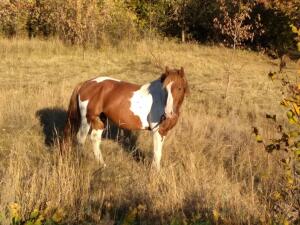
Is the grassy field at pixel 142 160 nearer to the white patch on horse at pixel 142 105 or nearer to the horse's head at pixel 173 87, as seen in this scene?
the white patch on horse at pixel 142 105

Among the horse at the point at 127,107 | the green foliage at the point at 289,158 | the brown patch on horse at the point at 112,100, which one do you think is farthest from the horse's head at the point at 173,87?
the green foliage at the point at 289,158

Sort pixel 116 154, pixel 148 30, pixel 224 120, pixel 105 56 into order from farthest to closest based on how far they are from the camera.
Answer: pixel 148 30
pixel 105 56
pixel 224 120
pixel 116 154

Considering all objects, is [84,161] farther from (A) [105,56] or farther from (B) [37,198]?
(A) [105,56]

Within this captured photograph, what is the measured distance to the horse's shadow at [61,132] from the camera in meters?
7.16

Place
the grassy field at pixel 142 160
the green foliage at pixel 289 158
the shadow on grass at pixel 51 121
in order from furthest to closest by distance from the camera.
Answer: the shadow on grass at pixel 51 121
the grassy field at pixel 142 160
the green foliage at pixel 289 158

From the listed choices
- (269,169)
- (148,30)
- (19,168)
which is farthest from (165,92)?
(148,30)

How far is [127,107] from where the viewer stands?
6641 mm

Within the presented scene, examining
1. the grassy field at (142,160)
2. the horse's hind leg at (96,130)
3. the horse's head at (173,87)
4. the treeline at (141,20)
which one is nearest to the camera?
the grassy field at (142,160)

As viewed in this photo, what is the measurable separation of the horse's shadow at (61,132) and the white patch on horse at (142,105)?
1.48 feet

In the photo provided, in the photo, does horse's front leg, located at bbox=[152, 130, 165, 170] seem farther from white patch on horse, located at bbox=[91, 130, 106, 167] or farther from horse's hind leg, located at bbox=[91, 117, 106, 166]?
horse's hind leg, located at bbox=[91, 117, 106, 166]

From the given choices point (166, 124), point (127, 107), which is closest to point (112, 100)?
point (127, 107)

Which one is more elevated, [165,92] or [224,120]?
[165,92]

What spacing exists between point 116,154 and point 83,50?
11715 mm

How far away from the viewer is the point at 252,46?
2231 cm
